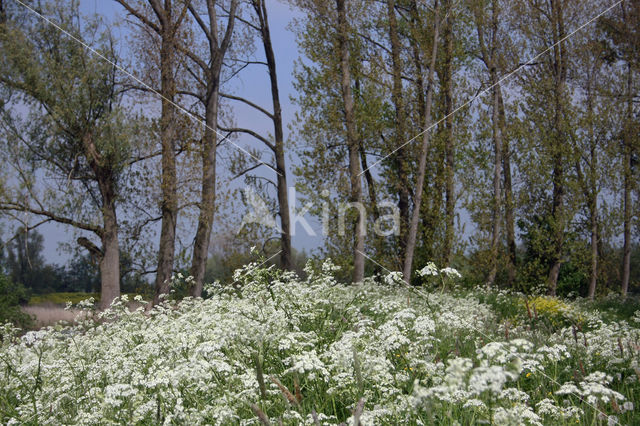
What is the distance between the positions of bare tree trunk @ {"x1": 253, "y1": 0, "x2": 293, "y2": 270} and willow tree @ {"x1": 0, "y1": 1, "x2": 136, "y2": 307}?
342cm

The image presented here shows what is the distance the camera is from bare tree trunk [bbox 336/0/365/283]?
12.1m

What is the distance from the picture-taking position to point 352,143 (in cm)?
1218

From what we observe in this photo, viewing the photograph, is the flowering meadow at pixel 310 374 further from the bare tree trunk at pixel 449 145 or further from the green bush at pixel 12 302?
the bare tree trunk at pixel 449 145

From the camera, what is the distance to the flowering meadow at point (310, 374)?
266 centimetres

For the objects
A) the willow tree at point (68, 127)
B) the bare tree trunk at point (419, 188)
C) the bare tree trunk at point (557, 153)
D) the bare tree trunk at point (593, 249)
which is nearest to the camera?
the willow tree at point (68, 127)

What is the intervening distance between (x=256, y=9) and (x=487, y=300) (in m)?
8.15

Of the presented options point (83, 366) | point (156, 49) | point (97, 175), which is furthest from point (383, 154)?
point (83, 366)

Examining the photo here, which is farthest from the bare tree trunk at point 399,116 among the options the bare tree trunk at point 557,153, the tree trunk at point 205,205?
the tree trunk at point 205,205

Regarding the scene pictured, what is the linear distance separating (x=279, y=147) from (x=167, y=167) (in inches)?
120

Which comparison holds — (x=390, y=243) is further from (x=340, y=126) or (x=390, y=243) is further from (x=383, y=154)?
(x=340, y=126)

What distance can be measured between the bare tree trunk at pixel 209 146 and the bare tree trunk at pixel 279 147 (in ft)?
3.72

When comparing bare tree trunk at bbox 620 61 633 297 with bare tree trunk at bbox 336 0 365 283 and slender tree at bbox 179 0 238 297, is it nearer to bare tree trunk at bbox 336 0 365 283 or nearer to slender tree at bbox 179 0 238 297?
bare tree trunk at bbox 336 0 365 283
